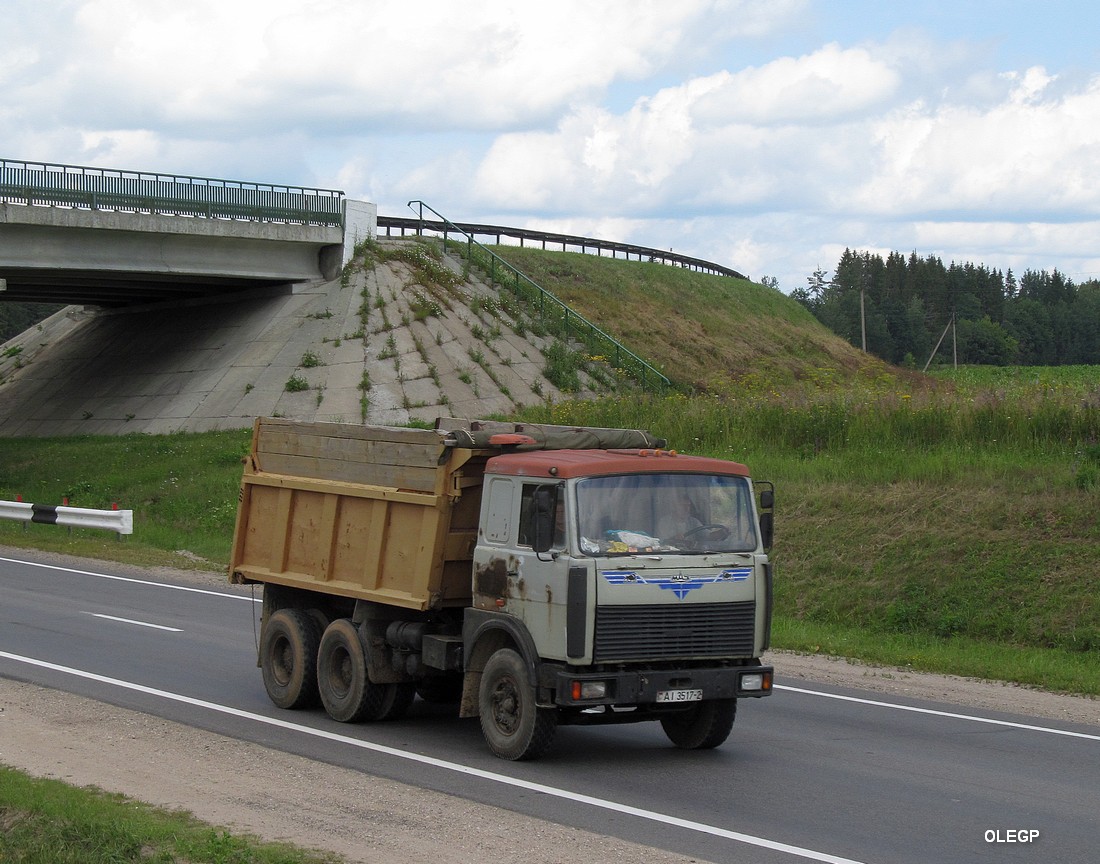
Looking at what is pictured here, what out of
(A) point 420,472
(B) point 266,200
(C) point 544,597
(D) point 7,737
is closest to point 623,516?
(C) point 544,597

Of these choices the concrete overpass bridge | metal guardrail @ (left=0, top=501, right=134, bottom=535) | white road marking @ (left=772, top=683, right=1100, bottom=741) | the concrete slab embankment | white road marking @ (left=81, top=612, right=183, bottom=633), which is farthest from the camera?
the concrete slab embankment

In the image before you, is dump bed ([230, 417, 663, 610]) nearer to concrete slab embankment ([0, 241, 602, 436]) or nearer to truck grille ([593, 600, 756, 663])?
truck grille ([593, 600, 756, 663])

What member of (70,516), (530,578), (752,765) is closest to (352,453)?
(530,578)

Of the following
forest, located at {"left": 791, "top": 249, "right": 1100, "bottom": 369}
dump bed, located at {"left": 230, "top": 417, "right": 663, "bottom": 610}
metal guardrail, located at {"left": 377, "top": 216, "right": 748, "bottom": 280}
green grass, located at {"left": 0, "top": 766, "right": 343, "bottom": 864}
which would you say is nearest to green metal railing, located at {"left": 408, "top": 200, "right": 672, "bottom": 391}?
metal guardrail, located at {"left": 377, "top": 216, "right": 748, "bottom": 280}

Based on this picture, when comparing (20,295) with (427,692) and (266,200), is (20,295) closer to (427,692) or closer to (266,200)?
(266,200)

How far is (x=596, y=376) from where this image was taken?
40.7 meters

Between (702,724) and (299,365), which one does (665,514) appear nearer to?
(702,724)

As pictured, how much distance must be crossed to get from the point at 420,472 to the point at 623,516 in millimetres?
1853

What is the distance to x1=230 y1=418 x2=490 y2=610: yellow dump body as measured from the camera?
10.3 meters

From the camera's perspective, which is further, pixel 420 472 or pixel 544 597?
pixel 420 472

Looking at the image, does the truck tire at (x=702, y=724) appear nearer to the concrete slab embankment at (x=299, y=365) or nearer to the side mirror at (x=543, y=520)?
the side mirror at (x=543, y=520)

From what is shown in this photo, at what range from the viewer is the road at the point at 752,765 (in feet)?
25.8

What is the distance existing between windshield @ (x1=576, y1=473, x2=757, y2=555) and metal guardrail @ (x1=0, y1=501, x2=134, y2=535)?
20.2 metres

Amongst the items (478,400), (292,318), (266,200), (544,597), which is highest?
(266,200)
